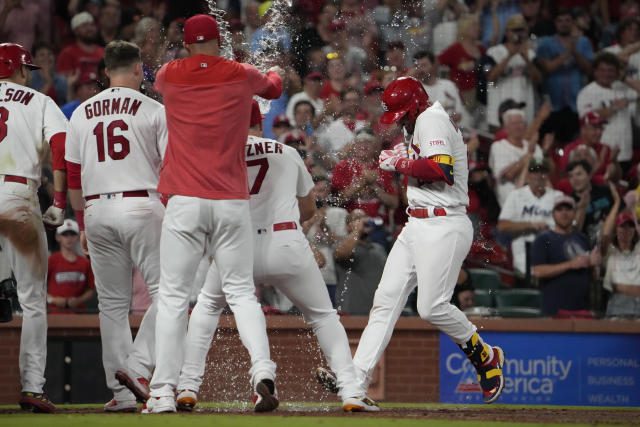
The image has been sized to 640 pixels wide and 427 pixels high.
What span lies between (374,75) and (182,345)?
4.96 metres

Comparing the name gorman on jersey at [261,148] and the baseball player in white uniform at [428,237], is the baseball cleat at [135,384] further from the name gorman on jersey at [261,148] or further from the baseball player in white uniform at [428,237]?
the name gorman on jersey at [261,148]

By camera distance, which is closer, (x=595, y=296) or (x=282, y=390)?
(x=282, y=390)

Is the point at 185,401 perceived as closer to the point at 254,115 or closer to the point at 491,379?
the point at 254,115

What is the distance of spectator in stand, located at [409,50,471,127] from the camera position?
11.7 meters

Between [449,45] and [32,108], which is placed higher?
[449,45]

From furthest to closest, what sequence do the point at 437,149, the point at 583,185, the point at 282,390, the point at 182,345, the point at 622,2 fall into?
Answer: 1. the point at 622,2
2. the point at 583,185
3. the point at 282,390
4. the point at 437,149
5. the point at 182,345

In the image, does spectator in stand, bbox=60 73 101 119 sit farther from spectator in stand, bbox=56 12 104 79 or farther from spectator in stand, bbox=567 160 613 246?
spectator in stand, bbox=567 160 613 246

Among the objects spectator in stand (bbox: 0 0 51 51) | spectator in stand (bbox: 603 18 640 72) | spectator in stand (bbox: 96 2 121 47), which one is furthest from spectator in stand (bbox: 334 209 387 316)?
spectator in stand (bbox: 0 0 51 51)

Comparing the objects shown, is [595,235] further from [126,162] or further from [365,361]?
[126,162]

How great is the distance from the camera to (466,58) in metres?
12.7

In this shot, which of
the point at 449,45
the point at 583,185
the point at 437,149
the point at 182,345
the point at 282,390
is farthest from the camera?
the point at 449,45

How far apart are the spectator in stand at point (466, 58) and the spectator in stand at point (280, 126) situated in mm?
2183

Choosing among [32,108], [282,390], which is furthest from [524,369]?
[32,108]

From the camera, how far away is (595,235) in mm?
10492
